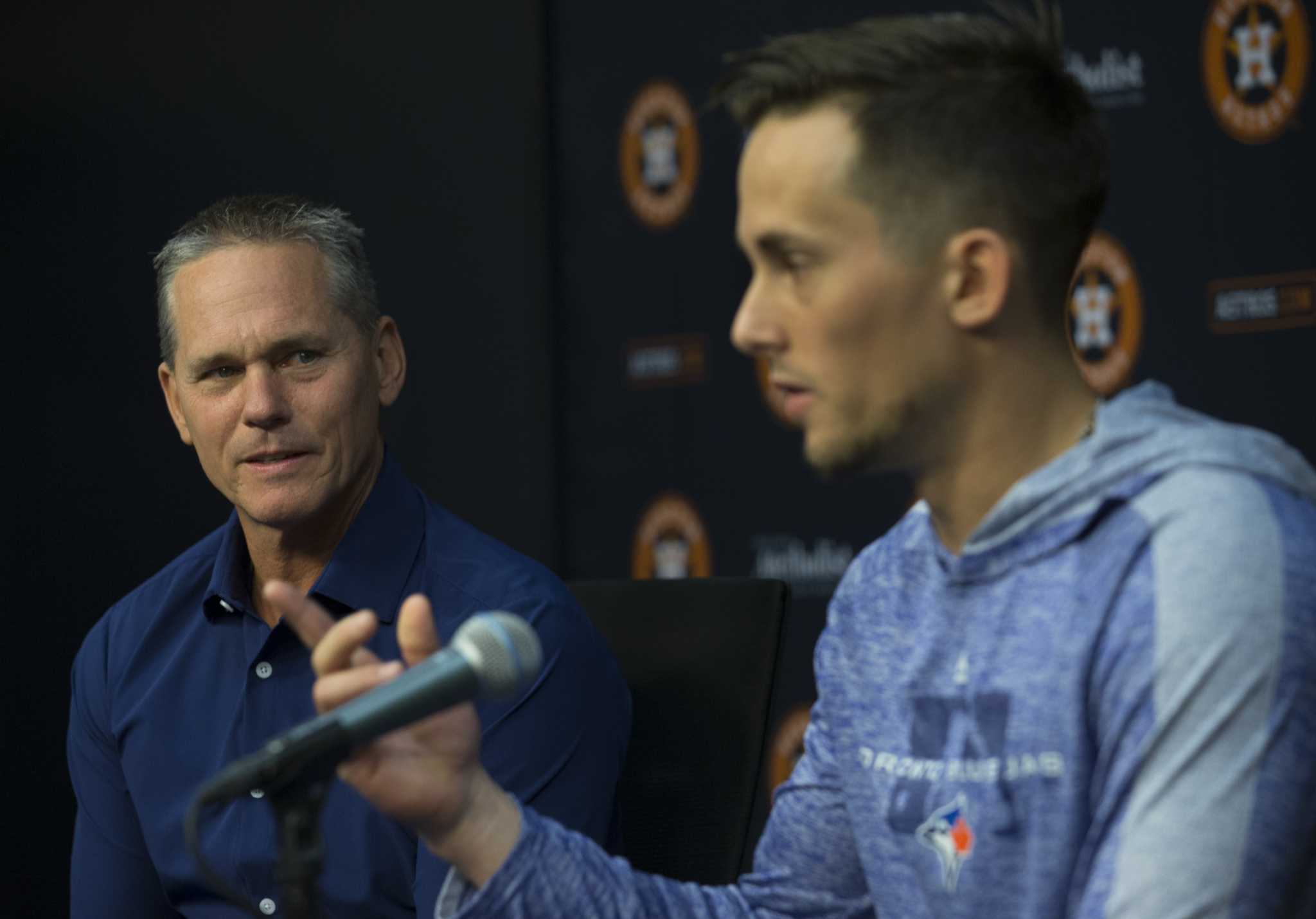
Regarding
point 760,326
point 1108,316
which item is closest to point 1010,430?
point 760,326

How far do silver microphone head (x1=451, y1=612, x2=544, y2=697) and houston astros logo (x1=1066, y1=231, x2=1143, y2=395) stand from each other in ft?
7.02

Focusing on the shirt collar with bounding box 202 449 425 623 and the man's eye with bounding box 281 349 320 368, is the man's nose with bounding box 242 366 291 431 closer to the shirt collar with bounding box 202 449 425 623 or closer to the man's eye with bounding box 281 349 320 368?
the man's eye with bounding box 281 349 320 368

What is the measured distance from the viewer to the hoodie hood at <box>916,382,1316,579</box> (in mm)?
1159

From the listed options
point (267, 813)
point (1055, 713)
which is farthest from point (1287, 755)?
point (267, 813)

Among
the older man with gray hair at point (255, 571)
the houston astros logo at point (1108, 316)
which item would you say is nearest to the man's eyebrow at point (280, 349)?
the older man with gray hair at point (255, 571)

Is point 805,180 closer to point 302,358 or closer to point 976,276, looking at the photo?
point 976,276

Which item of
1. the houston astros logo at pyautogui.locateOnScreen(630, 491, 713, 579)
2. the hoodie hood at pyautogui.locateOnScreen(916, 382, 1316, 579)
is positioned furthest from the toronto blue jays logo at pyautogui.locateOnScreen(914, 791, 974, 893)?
the houston astros logo at pyautogui.locateOnScreen(630, 491, 713, 579)

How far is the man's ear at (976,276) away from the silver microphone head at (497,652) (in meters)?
0.40

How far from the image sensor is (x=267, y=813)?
1.90 meters

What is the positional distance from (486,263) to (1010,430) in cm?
287

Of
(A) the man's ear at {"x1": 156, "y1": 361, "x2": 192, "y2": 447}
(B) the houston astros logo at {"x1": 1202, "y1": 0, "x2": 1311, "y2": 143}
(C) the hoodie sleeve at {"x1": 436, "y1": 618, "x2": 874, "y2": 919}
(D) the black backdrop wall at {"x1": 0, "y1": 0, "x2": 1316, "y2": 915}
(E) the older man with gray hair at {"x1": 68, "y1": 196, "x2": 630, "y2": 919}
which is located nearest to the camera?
(C) the hoodie sleeve at {"x1": 436, "y1": 618, "x2": 874, "y2": 919}

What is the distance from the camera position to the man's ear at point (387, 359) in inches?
86.1

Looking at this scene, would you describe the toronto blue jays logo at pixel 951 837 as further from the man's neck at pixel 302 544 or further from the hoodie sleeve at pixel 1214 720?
the man's neck at pixel 302 544

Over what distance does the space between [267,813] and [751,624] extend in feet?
1.94
